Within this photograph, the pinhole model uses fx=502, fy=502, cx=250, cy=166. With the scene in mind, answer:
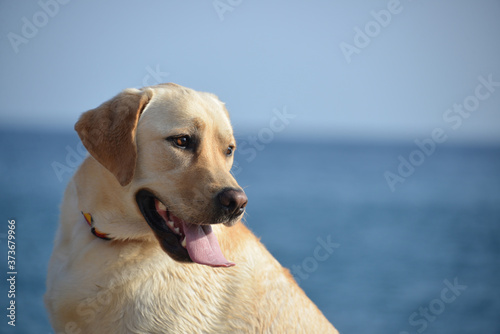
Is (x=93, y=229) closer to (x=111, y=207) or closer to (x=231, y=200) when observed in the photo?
(x=111, y=207)

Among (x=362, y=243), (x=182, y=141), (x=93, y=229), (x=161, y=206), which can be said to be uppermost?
(x=182, y=141)

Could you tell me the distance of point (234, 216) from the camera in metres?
2.89

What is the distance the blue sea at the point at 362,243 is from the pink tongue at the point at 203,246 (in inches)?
50.5

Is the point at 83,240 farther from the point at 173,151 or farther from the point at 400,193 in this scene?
the point at 400,193

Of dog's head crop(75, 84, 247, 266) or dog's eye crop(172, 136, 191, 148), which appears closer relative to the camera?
dog's head crop(75, 84, 247, 266)

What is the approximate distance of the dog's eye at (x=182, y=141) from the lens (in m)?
3.02

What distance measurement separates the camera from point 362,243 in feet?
93.5

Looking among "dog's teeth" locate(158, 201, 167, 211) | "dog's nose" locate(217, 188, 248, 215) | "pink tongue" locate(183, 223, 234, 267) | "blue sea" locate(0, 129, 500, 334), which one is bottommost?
"blue sea" locate(0, 129, 500, 334)

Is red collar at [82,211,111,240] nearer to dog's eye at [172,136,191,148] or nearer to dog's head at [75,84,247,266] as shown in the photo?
dog's head at [75,84,247,266]

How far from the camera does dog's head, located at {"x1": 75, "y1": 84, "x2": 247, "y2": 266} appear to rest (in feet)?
9.35

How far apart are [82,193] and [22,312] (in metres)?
11.6

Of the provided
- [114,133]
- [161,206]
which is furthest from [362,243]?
[114,133]

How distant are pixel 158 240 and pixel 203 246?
27 centimetres

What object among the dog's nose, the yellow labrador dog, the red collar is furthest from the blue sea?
the dog's nose
